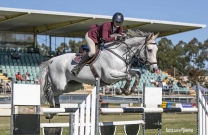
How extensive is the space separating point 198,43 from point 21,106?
6232 centimetres

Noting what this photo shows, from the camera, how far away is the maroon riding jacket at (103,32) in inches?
293

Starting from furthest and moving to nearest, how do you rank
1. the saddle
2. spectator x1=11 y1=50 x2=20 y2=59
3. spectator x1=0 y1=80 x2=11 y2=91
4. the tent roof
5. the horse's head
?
spectator x1=11 y1=50 x2=20 y2=59, the tent roof, spectator x1=0 y1=80 x2=11 y2=91, the saddle, the horse's head

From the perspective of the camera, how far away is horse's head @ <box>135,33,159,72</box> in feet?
24.2

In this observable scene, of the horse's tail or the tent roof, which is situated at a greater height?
the tent roof

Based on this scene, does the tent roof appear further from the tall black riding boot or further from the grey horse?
the tall black riding boot

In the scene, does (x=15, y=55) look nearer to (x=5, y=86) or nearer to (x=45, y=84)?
(x=5, y=86)

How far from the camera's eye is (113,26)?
24.6 ft

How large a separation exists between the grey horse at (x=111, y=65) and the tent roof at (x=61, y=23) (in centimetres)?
1512

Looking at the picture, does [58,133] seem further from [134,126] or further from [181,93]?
[181,93]

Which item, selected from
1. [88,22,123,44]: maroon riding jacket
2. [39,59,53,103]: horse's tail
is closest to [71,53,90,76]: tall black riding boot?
[88,22,123,44]: maroon riding jacket

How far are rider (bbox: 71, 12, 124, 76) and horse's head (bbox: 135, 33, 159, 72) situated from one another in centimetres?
42

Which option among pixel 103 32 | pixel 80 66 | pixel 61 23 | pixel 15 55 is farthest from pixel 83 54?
pixel 61 23

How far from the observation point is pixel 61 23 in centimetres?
2711

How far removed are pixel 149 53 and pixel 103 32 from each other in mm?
858
